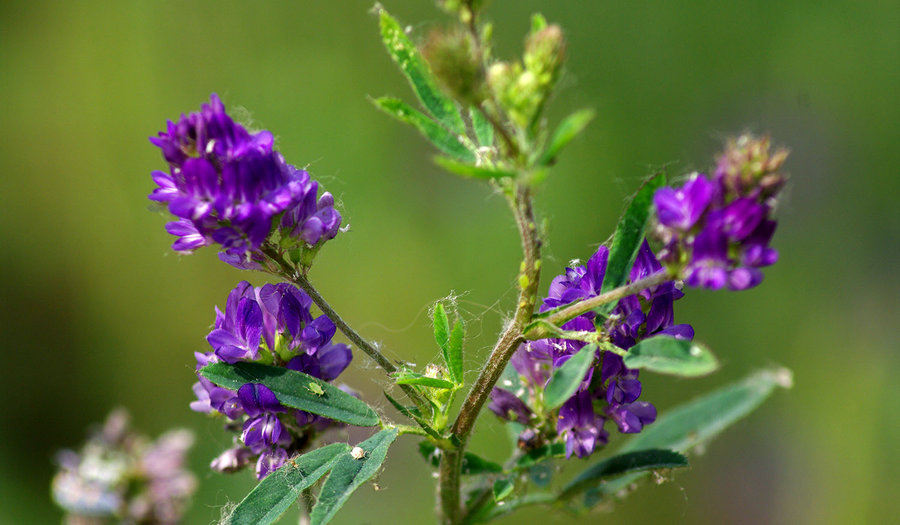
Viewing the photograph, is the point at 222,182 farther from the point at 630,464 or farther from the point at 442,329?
the point at 630,464

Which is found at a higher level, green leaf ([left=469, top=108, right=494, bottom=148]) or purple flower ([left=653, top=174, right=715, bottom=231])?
green leaf ([left=469, top=108, right=494, bottom=148])

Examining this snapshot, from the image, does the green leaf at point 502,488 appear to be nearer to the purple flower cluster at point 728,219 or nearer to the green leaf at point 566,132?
the purple flower cluster at point 728,219

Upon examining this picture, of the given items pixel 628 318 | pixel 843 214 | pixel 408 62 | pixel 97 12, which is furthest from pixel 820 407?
pixel 97 12

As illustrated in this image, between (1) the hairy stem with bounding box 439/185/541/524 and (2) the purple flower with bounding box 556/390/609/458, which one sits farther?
(2) the purple flower with bounding box 556/390/609/458

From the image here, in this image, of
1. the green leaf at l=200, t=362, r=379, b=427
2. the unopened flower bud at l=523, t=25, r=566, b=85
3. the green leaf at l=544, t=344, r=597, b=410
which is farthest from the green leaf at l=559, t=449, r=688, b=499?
the unopened flower bud at l=523, t=25, r=566, b=85

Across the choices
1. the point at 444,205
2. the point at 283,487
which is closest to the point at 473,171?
the point at 283,487

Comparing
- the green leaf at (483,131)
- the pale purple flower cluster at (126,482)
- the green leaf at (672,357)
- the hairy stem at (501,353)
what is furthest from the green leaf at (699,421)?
the pale purple flower cluster at (126,482)

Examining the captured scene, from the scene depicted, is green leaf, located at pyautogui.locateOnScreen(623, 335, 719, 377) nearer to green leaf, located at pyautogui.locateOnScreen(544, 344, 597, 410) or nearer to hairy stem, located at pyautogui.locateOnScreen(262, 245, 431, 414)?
green leaf, located at pyautogui.locateOnScreen(544, 344, 597, 410)
